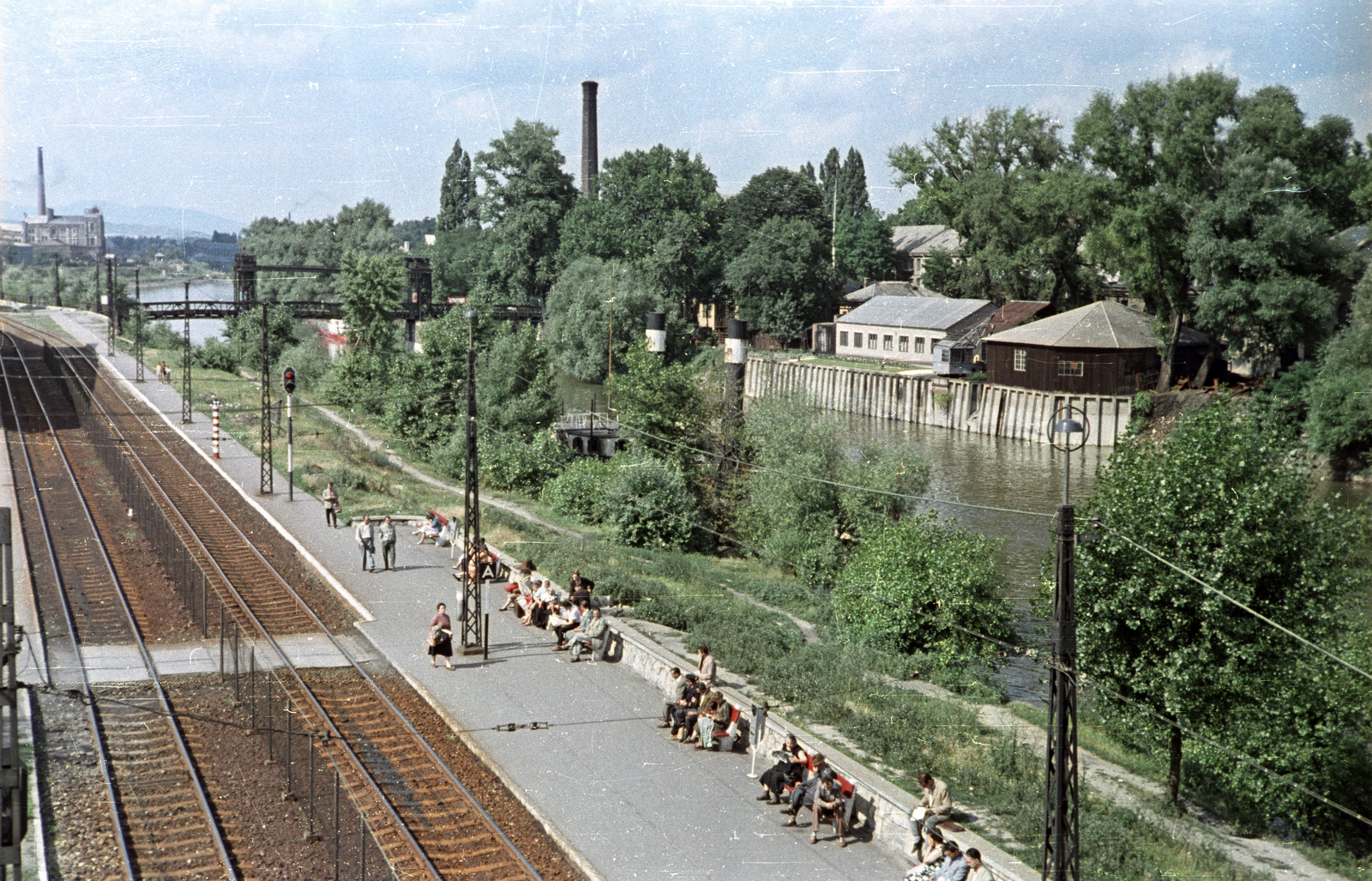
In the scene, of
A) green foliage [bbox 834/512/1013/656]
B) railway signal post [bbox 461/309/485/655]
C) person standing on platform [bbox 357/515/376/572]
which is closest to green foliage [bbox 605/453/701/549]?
person standing on platform [bbox 357/515/376/572]

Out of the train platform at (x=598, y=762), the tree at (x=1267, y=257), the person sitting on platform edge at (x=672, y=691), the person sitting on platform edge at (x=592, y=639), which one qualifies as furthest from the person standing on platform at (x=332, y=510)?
the tree at (x=1267, y=257)

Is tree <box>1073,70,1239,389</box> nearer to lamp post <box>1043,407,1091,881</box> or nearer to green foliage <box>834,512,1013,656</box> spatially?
green foliage <box>834,512,1013,656</box>

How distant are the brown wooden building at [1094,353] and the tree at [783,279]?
2192 cm

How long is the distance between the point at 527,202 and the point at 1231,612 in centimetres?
8222

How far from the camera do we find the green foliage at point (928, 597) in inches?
957

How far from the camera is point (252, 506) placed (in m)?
33.5

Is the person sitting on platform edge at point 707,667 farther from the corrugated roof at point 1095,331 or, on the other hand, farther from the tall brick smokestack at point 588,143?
the tall brick smokestack at point 588,143

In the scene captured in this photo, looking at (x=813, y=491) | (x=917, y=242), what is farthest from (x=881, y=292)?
(x=813, y=491)

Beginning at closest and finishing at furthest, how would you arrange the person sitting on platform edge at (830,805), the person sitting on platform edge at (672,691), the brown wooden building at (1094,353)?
the person sitting on platform edge at (830,805)
the person sitting on platform edge at (672,691)
the brown wooden building at (1094,353)

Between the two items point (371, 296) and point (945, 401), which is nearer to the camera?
point (945, 401)

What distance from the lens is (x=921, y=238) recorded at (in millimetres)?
109812

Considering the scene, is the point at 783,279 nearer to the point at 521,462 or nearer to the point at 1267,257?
the point at 1267,257

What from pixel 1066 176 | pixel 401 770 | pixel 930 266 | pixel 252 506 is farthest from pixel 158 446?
pixel 930 266

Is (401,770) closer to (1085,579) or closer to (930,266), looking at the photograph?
(1085,579)
